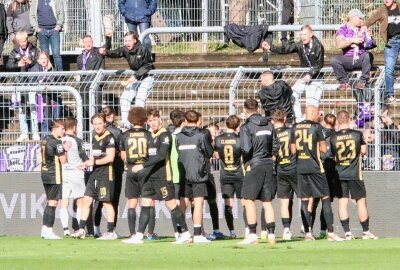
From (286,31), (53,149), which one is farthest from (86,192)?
(286,31)

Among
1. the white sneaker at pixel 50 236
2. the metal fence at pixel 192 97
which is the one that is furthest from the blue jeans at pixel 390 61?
the white sneaker at pixel 50 236

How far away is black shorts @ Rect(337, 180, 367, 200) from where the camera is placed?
72.3ft

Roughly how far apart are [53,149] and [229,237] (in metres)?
3.35

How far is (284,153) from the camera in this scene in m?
22.0

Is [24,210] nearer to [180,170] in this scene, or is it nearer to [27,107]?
[27,107]

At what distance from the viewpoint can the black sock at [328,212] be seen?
21.5 metres

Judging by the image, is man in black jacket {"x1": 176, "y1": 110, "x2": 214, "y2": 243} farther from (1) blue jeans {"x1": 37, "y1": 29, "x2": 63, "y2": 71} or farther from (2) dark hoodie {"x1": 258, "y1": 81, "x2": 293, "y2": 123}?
(1) blue jeans {"x1": 37, "y1": 29, "x2": 63, "y2": 71}

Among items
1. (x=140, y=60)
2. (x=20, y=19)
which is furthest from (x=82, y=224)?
(x=20, y=19)

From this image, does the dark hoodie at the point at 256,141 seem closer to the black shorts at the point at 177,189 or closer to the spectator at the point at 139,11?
the black shorts at the point at 177,189

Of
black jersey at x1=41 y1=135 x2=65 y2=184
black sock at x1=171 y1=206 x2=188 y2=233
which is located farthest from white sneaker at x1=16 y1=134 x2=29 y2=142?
black sock at x1=171 y1=206 x2=188 y2=233

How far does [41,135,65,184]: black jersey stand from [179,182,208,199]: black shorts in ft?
7.21

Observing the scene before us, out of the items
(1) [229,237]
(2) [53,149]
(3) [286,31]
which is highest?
(3) [286,31]

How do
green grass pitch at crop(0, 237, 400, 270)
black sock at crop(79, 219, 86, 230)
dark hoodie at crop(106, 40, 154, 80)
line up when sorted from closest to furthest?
1. green grass pitch at crop(0, 237, 400, 270)
2. black sock at crop(79, 219, 86, 230)
3. dark hoodie at crop(106, 40, 154, 80)

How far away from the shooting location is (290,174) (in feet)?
72.6
